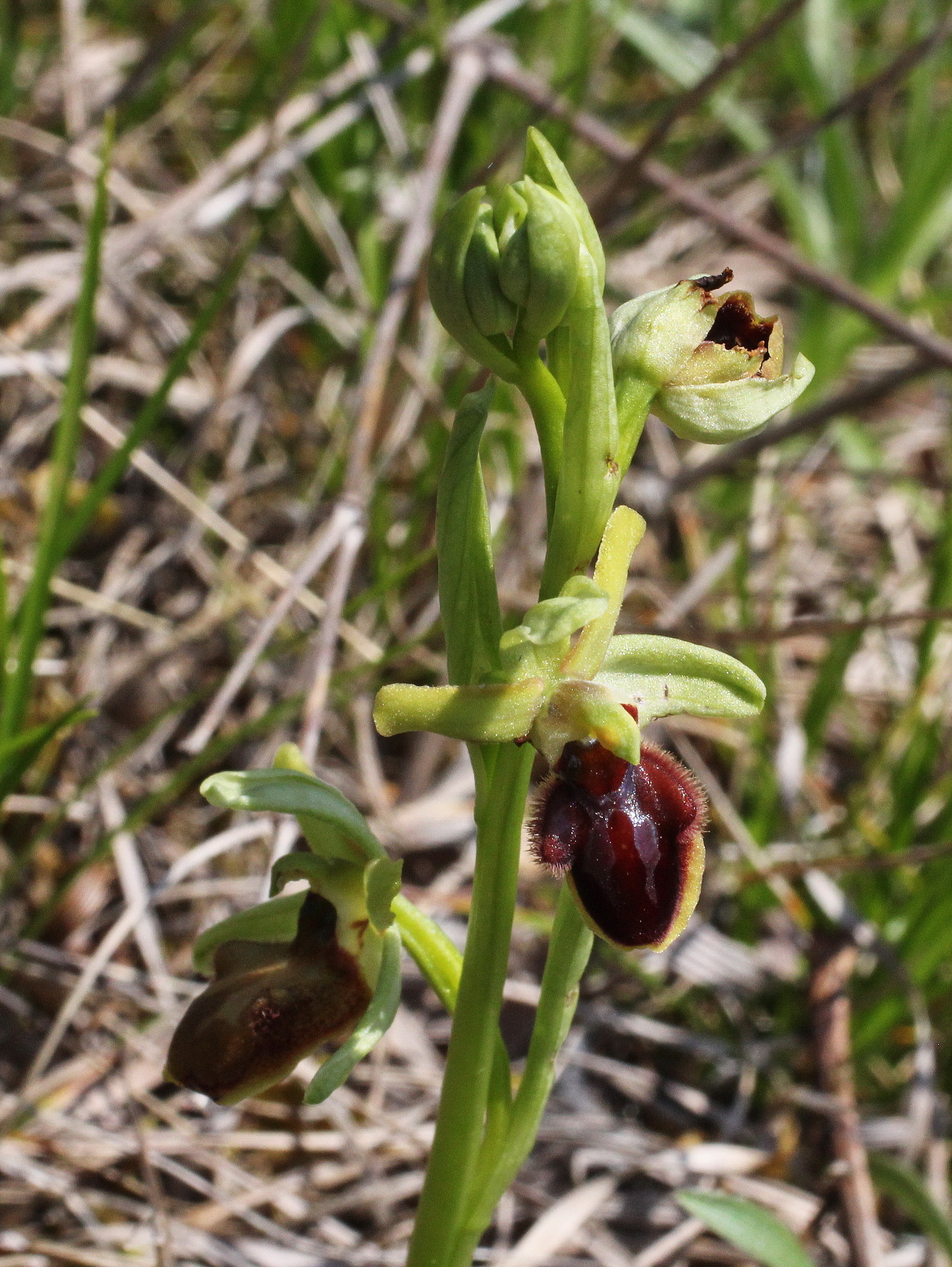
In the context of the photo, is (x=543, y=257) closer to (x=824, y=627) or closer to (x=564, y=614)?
(x=564, y=614)

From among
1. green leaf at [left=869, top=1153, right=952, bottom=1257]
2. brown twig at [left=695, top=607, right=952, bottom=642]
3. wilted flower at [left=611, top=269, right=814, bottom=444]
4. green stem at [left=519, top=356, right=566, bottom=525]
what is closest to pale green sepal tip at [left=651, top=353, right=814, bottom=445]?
wilted flower at [left=611, top=269, right=814, bottom=444]

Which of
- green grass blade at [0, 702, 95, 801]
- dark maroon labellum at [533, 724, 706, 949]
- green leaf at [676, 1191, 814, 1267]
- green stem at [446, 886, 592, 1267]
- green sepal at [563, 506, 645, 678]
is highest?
green sepal at [563, 506, 645, 678]

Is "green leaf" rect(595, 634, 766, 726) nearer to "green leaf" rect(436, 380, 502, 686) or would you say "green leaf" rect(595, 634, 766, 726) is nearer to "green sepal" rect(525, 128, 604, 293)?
"green leaf" rect(436, 380, 502, 686)

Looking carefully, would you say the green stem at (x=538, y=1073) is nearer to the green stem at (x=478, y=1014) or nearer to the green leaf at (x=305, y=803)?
the green stem at (x=478, y=1014)

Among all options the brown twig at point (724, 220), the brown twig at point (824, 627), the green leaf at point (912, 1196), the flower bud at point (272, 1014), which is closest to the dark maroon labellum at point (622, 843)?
the flower bud at point (272, 1014)

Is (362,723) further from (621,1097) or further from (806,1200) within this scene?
(806,1200)

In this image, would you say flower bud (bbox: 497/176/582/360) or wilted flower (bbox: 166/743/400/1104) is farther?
wilted flower (bbox: 166/743/400/1104)
